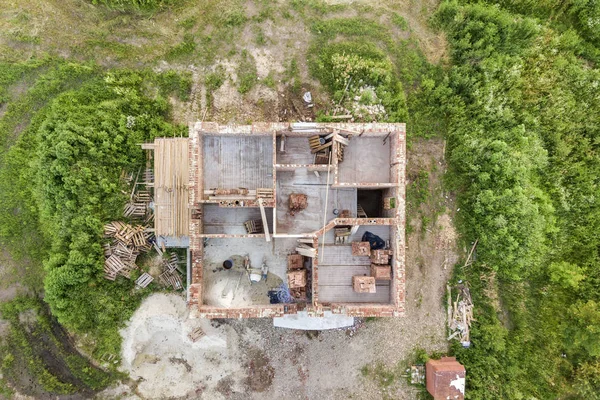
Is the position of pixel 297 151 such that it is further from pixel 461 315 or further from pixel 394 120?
pixel 461 315

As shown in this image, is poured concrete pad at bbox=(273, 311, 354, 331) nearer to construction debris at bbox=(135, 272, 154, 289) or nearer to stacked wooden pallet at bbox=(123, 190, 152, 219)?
construction debris at bbox=(135, 272, 154, 289)

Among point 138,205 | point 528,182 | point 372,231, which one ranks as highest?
A: point 528,182

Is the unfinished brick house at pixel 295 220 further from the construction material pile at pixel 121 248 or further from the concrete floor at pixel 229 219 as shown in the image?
the construction material pile at pixel 121 248

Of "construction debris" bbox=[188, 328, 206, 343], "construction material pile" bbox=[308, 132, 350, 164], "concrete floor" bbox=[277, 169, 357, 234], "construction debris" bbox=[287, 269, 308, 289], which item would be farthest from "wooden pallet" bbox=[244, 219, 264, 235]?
"construction debris" bbox=[188, 328, 206, 343]

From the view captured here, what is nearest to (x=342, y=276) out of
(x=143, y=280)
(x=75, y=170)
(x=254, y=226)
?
(x=254, y=226)

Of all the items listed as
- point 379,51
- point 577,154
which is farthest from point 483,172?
point 379,51

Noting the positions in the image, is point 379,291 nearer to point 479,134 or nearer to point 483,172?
point 483,172
